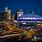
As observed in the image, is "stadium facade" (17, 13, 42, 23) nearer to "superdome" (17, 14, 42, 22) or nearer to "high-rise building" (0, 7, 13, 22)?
"superdome" (17, 14, 42, 22)

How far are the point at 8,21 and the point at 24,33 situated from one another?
360 millimetres

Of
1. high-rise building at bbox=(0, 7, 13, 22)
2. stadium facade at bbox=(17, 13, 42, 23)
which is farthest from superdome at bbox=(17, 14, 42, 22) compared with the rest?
high-rise building at bbox=(0, 7, 13, 22)

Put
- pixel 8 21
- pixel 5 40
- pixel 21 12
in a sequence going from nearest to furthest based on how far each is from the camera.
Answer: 1. pixel 5 40
2. pixel 8 21
3. pixel 21 12

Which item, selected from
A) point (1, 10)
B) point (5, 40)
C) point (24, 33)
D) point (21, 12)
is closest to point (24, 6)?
point (21, 12)

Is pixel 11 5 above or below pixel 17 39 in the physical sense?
above

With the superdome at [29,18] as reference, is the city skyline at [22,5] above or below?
above

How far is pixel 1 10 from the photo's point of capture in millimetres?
2576

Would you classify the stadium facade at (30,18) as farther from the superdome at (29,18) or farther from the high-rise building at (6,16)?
the high-rise building at (6,16)

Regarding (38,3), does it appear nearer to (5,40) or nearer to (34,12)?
(34,12)

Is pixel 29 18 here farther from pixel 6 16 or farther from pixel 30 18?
pixel 6 16

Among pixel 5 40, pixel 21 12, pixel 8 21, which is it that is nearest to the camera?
pixel 5 40

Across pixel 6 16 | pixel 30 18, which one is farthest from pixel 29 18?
pixel 6 16

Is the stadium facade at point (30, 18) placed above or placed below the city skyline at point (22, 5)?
below

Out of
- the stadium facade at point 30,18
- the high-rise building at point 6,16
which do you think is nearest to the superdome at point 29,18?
the stadium facade at point 30,18
